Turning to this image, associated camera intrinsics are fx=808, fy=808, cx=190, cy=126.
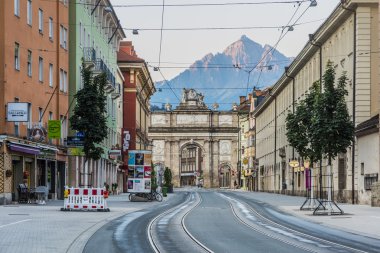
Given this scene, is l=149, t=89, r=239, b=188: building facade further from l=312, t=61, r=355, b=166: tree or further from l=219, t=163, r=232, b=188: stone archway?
l=312, t=61, r=355, b=166: tree

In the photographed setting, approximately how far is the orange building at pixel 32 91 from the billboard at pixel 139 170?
16.4 feet

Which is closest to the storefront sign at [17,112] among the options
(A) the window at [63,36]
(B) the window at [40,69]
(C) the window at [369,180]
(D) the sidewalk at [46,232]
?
(B) the window at [40,69]

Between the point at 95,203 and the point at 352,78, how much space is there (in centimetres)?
2146

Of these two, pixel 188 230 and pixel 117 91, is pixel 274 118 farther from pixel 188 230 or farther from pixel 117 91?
pixel 188 230

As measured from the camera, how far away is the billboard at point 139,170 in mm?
54906

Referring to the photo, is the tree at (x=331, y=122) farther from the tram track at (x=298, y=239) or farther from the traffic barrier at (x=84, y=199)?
the traffic barrier at (x=84, y=199)

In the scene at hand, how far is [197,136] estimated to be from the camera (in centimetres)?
16050

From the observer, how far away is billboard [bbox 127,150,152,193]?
54906mm

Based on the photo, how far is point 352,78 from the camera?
171 feet

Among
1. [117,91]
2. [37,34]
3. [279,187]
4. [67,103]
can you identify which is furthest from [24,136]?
[279,187]

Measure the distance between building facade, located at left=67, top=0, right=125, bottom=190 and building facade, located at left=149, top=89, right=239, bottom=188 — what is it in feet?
218

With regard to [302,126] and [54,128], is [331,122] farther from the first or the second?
[54,128]

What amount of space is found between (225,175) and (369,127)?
126m

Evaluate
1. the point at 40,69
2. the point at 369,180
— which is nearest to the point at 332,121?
the point at 369,180
